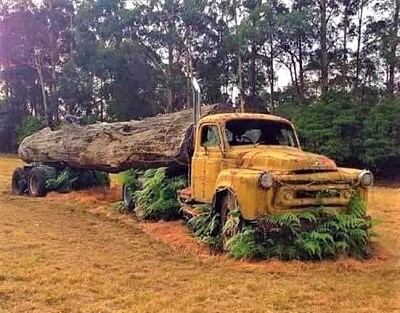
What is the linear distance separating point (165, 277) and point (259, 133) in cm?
370

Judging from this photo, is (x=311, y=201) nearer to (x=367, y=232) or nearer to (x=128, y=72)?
(x=367, y=232)

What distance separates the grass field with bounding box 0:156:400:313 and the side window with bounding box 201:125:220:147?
1.56m

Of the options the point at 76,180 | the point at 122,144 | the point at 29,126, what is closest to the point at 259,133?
the point at 122,144

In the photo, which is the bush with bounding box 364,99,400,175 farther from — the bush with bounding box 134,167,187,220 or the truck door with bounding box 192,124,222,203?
the truck door with bounding box 192,124,222,203

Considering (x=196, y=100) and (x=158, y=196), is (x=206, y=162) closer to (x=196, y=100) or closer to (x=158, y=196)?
(x=196, y=100)

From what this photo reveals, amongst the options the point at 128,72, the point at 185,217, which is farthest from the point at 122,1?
the point at 185,217

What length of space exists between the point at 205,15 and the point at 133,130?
22977mm

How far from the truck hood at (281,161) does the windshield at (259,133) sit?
0.58 meters

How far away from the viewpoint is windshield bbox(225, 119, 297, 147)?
9.18m

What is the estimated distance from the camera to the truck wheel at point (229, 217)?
7.61 meters

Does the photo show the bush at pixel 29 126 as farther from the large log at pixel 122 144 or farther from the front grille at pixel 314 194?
the front grille at pixel 314 194

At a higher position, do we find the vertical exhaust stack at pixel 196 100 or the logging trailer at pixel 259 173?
the vertical exhaust stack at pixel 196 100

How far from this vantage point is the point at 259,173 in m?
7.26

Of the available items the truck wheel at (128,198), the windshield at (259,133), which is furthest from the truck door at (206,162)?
the truck wheel at (128,198)
